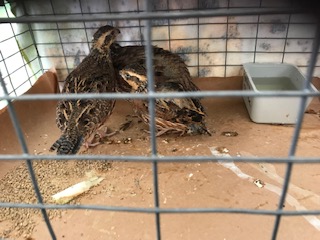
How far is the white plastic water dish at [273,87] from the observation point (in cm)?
219

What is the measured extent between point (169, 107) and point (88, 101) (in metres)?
0.55

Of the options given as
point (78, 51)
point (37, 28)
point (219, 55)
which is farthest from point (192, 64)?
point (37, 28)

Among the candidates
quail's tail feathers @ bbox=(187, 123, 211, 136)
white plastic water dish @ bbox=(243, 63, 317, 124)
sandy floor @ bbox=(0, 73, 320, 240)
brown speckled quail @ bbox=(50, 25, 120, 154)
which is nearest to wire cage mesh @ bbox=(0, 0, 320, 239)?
white plastic water dish @ bbox=(243, 63, 317, 124)

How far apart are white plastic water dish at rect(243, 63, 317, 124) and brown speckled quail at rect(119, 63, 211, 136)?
1.40 ft

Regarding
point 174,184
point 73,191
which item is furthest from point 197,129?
point 73,191

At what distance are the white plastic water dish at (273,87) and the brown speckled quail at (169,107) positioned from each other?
0.43 m

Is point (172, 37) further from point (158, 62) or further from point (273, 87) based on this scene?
point (273, 87)

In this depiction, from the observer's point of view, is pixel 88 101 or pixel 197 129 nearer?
pixel 88 101

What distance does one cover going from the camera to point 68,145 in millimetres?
1849

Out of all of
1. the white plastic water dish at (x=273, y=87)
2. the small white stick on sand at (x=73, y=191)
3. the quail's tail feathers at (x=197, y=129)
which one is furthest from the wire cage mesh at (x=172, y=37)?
the small white stick on sand at (x=73, y=191)

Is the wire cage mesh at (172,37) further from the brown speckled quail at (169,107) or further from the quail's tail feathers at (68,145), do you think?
the quail's tail feathers at (68,145)

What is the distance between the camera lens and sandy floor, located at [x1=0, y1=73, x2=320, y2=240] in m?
1.50

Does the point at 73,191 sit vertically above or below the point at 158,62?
below

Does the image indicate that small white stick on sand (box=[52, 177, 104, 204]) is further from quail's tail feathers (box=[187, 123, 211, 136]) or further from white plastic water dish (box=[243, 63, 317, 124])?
white plastic water dish (box=[243, 63, 317, 124])
